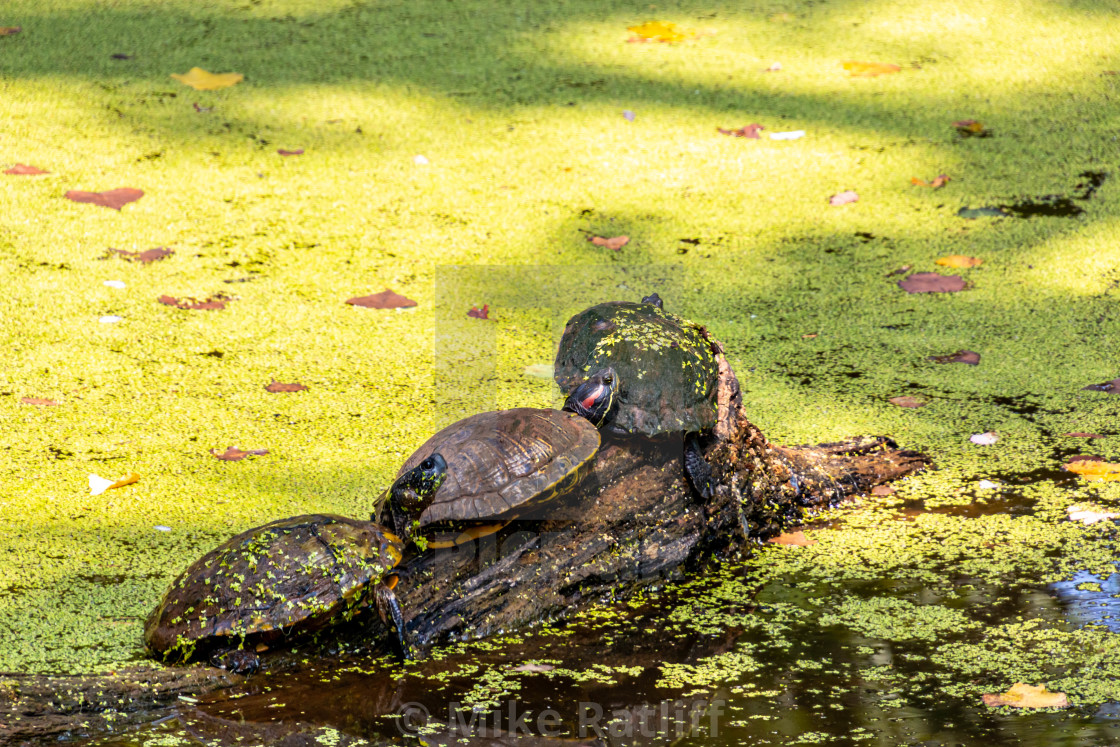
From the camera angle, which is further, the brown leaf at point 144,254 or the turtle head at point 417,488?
the brown leaf at point 144,254

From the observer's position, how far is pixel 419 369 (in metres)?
2.59

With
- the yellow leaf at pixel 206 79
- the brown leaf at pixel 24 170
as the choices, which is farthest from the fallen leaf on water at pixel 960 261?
the brown leaf at pixel 24 170

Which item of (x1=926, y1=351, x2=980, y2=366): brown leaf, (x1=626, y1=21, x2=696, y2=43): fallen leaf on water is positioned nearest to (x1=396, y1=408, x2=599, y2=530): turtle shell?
(x1=926, y1=351, x2=980, y2=366): brown leaf

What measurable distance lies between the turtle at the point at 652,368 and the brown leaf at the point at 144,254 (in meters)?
1.38

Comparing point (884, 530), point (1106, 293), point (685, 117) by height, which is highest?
point (685, 117)

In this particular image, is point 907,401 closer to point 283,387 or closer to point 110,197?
point 283,387

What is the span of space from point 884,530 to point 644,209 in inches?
60.4

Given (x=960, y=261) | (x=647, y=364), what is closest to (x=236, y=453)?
(x=647, y=364)

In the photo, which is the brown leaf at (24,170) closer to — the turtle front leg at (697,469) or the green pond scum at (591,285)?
the green pond scum at (591,285)

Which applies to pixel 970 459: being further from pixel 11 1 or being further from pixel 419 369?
pixel 11 1

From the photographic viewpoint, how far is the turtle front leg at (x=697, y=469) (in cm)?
193

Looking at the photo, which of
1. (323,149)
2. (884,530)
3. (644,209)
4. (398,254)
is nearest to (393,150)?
(323,149)

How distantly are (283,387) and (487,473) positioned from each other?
88cm

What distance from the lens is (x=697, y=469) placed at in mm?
1935
